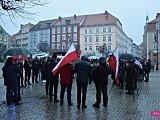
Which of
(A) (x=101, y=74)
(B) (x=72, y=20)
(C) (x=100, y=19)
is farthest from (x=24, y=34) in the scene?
(A) (x=101, y=74)

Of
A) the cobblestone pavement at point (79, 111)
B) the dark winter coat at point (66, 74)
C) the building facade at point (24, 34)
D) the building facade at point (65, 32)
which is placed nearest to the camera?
the cobblestone pavement at point (79, 111)

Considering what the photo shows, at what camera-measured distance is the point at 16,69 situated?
925 centimetres

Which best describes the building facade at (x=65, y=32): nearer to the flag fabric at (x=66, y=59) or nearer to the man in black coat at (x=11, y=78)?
the flag fabric at (x=66, y=59)

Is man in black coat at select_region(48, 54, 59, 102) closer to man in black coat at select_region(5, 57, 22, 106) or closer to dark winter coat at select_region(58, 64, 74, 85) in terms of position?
dark winter coat at select_region(58, 64, 74, 85)

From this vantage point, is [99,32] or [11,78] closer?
[11,78]

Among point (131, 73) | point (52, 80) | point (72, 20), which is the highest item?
point (72, 20)

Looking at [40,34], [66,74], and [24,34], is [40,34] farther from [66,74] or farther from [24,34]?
[66,74]

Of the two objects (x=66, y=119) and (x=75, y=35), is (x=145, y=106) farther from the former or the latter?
(x=75, y=35)

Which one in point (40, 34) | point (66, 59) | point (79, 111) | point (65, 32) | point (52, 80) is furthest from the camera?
point (40, 34)

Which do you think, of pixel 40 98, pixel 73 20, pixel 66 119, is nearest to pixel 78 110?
pixel 66 119

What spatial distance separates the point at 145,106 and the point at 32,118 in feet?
14.3

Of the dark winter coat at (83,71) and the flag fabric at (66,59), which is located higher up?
the flag fabric at (66,59)

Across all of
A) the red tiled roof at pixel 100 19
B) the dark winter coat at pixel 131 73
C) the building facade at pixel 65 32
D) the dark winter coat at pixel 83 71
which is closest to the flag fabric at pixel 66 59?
the dark winter coat at pixel 83 71

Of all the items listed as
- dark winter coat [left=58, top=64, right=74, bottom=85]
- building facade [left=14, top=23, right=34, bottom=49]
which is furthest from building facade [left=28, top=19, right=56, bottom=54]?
dark winter coat [left=58, top=64, right=74, bottom=85]
